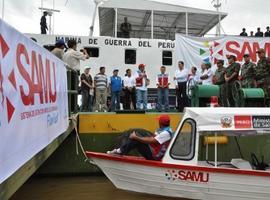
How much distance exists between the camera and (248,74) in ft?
37.4

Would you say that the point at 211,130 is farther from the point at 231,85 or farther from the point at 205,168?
the point at 231,85

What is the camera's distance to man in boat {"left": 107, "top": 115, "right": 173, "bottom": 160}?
26.7 ft

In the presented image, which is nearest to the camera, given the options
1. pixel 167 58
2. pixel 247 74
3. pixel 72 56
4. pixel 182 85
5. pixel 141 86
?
pixel 72 56

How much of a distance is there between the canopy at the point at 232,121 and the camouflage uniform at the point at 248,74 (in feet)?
12.6

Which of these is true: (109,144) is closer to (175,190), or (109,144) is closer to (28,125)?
(175,190)

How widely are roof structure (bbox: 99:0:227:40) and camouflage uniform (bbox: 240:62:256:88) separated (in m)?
7.29

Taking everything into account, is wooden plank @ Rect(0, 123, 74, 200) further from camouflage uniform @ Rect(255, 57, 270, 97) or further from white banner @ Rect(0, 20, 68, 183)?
camouflage uniform @ Rect(255, 57, 270, 97)

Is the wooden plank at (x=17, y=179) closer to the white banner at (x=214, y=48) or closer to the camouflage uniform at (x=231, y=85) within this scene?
the camouflage uniform at (x=231, y=85)

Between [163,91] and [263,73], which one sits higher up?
[263,73]

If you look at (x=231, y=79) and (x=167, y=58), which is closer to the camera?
(x=231, y=79)

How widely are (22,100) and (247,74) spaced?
8339 millimetres

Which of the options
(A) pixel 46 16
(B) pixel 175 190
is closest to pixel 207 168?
(B) pixel 175 190

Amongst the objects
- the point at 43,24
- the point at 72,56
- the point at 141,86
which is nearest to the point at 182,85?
the point at 141,86

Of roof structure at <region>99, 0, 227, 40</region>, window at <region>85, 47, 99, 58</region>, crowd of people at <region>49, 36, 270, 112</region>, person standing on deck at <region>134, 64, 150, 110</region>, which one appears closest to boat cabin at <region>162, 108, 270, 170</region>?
crowd of people at <region>49, 36, 270, 112</region>
